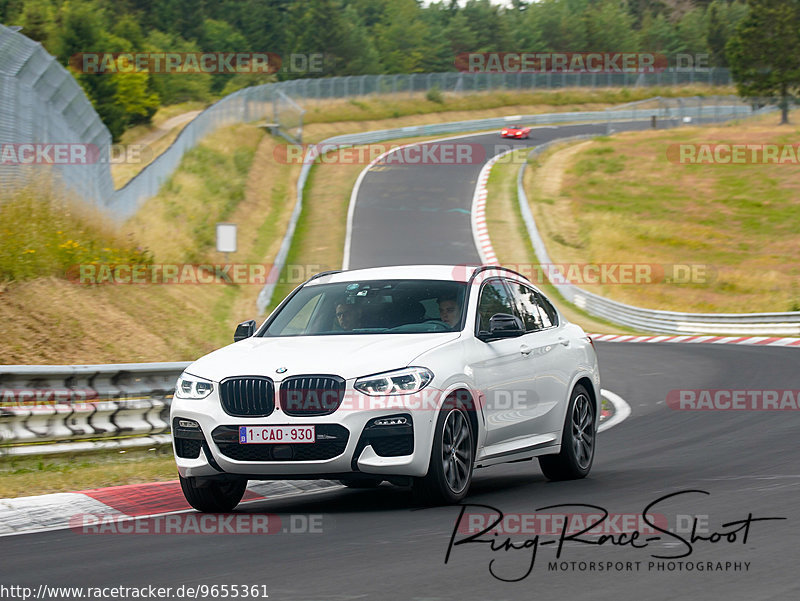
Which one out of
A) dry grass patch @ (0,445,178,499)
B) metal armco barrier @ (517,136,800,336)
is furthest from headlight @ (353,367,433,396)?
metal armco barrier @ (517,136,800,336)

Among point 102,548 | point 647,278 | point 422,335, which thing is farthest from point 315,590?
point 647,278

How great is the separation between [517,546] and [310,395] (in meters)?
1.96

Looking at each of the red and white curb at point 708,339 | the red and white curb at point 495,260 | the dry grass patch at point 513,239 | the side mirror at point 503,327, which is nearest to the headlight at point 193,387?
the side mirror at point 503,327

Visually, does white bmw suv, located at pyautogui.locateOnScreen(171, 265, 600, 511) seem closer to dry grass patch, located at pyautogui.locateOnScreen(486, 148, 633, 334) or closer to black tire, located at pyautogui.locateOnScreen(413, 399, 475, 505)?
black tire, located at pyautogui.locateOnScreen(413, 399, 475, 505)

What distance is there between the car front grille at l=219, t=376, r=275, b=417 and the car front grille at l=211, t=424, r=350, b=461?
0.14 m

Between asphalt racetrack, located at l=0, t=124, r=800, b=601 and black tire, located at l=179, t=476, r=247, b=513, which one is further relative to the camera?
black tire, located at l=179, t=476, r=247, b=513

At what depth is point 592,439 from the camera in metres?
10.8

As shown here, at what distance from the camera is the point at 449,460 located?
845 cm

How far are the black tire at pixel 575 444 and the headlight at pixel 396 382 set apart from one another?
2.37m

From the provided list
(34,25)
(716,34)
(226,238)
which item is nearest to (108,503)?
(226,238)

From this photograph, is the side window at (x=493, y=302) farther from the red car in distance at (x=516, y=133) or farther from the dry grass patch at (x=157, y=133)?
the red car in distance at (x=516, y=133)

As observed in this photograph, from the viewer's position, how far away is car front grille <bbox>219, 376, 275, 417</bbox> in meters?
8.14

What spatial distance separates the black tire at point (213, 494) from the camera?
859 centimetres

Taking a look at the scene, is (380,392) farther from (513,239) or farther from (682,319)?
(513,239)
